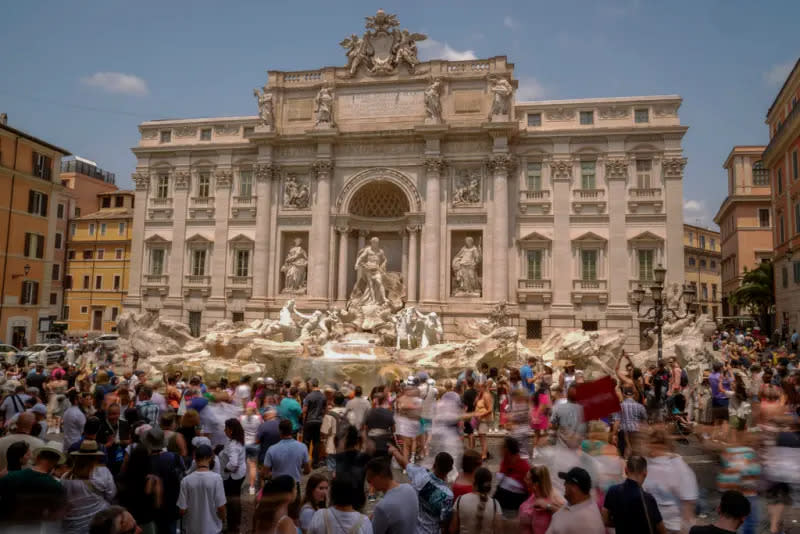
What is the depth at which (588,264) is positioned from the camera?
28.7 meters

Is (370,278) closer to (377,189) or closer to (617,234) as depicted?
(377,189)

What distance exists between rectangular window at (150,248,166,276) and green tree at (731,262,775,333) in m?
36.4

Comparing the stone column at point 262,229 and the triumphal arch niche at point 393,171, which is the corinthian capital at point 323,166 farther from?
the stone column at point 262,229

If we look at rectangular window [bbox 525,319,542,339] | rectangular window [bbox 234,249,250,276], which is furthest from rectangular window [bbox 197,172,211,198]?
rectangular window [bbox 525,319,542,339]

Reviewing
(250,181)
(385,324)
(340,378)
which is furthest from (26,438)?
(250,181)

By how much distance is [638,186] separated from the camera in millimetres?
28422

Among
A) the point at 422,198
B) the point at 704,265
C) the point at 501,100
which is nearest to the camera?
the point at 501,100

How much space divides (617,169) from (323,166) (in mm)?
15234

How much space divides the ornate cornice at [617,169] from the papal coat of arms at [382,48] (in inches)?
450

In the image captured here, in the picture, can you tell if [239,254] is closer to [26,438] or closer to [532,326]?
[532,326]

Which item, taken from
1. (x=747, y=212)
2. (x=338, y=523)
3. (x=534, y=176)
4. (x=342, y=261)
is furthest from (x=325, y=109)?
(x=747, y=212)

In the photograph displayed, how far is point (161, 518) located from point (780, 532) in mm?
7366

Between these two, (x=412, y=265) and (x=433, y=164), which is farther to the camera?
(x=412, y=265)

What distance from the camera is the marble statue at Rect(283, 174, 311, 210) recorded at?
31328mm
